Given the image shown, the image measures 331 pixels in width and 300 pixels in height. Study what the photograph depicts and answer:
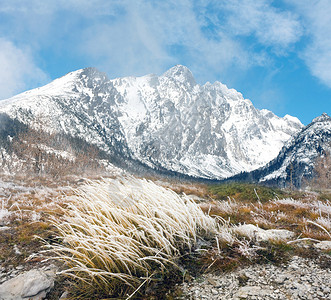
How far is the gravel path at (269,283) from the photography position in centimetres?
239

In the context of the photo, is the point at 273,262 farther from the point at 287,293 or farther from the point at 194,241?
the point at 194,241

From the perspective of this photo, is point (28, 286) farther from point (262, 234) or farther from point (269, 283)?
point (262, 234)

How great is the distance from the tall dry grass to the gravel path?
583mm

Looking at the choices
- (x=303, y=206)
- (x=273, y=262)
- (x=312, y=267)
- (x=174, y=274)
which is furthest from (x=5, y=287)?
(x=303, y=206)

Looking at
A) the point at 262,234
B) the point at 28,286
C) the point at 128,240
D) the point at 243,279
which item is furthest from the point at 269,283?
the point at 28,286

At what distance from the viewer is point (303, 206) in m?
6.89

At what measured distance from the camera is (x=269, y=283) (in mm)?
2627

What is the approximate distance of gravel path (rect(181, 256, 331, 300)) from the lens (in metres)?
2.39

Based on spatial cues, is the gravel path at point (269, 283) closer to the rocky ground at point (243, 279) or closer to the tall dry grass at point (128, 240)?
the rocky ground at point (243, 279)

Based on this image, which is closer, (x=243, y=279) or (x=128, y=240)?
(x=243, y=279)

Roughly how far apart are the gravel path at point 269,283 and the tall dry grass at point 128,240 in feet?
1.91

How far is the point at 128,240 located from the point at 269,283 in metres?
2.03

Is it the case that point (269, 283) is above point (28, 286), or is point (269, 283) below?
above

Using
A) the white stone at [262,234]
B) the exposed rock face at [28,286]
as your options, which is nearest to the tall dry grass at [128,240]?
the exposed rock face at [28,286]
